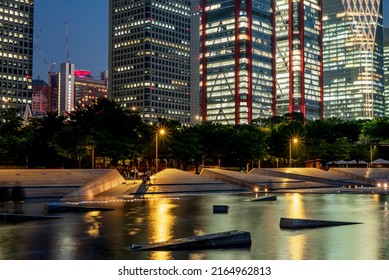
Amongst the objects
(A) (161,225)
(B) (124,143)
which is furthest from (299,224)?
(B) (124,143)

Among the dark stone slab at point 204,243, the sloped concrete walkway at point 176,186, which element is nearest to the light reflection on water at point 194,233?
the dark stone slab at point 204,243

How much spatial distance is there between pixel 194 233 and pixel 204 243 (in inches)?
164

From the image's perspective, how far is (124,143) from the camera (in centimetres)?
6475

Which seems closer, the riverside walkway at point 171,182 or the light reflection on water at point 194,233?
the light reflection on water at point 194,233

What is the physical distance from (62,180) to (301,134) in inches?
2682

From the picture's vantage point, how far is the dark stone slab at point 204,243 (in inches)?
621

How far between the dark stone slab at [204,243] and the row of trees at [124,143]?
37.8 metres

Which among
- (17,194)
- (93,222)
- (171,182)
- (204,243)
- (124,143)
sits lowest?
(93,222)

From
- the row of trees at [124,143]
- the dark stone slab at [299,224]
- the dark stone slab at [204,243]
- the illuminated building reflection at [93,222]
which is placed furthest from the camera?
the row of trees at [124,143]

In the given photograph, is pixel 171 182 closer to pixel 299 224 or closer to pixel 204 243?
pixel 299 224

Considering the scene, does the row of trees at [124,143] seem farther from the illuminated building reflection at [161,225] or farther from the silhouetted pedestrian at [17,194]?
the illuminated building reflection at [161,225]

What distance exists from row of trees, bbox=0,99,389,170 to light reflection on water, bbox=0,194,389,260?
94.8 ft

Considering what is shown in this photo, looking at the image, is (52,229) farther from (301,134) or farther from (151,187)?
(301,134)

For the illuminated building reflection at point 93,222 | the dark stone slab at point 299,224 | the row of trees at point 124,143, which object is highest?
the row of trees at point 124,143
